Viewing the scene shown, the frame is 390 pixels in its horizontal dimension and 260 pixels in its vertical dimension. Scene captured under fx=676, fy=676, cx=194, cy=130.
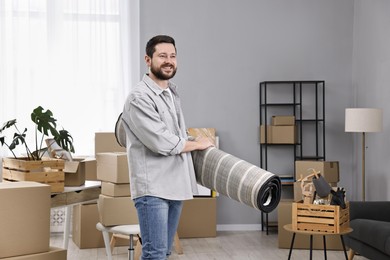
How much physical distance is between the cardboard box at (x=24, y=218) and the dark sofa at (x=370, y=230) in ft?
7.77

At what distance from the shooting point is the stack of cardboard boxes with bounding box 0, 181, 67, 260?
3062mm

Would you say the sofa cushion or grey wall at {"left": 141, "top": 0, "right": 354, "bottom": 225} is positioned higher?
grey wall at {"left": 141, "top": 0, "right": 354, "bottom": 225}

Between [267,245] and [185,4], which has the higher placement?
[185,4]

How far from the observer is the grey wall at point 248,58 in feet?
23.6

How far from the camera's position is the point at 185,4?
23.5ft

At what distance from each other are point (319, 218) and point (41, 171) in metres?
1.94

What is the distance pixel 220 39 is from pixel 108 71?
4.09ft

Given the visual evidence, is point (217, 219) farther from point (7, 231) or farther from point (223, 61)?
point (7, 231)

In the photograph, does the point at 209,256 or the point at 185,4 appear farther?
the point at 185,4

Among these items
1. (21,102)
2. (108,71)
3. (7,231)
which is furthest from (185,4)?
(7,231)

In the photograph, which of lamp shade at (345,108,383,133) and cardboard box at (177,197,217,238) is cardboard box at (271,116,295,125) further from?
cardboard box at (177,197,217,238)

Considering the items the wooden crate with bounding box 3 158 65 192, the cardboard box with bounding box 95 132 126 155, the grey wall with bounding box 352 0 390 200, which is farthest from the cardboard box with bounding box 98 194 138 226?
the grey wall with bounding box 352 0 390 200

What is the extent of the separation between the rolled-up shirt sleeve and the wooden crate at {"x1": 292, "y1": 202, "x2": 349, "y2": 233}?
1.89 metres

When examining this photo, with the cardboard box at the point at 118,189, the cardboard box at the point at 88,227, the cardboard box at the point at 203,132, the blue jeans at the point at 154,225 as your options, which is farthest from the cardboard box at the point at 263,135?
the blue jeans at the point at 154,225
